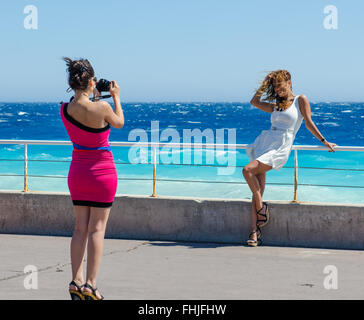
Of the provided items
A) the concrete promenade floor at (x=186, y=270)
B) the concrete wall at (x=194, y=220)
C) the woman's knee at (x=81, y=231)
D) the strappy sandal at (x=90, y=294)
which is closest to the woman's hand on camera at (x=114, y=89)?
the woman's knee at (x=81, y=231)

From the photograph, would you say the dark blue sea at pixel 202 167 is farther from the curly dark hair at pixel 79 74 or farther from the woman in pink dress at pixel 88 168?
the curly dark hair at pixel 79 74

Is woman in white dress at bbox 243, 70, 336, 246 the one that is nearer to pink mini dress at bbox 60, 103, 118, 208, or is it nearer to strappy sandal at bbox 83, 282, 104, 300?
pink mini dress at bbox 60, 103, 118, 208

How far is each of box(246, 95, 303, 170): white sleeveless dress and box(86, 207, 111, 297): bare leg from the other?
2614mm

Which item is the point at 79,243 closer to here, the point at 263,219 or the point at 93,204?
the point at 93,204

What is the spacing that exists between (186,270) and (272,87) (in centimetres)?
A: 231

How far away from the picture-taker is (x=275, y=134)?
273 inches

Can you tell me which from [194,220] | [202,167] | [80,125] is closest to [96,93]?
[80,125]

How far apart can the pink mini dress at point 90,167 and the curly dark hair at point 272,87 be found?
2760mm

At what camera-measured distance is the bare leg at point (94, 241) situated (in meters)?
4.71

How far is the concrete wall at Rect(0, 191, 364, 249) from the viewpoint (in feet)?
23.4

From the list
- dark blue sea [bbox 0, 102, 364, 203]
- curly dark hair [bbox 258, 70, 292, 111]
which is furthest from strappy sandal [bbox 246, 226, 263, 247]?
curly dark hair [bbox 258, 70, 292, 111]

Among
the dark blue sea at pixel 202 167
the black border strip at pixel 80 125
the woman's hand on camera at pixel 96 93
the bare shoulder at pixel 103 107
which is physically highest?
the woman's hand on camera at pixel 96 93

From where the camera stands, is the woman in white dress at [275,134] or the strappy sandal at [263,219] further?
the strappy sandal at [263,219]
